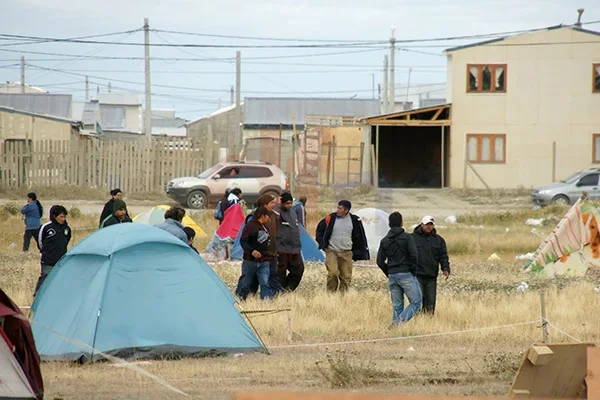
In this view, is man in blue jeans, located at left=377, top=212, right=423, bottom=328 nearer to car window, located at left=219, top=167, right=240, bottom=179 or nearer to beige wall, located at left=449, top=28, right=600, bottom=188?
car window, located at left=219, top=167, right=240, bottom=179

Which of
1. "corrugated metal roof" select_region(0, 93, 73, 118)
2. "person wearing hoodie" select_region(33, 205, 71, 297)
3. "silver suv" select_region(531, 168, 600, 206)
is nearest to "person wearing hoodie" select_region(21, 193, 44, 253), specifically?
"person wearing hoodie" select_region(33, 205, 71, 297)

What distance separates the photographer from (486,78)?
4250 cm

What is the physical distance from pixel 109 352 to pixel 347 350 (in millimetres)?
2744

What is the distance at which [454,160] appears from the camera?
140 ft

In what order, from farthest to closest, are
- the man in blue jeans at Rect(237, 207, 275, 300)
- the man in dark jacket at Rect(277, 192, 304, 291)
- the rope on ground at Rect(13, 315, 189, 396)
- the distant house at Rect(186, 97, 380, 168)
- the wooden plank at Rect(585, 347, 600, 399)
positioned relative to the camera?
the distant house at Rect(186, 97, 380, 168)
the man in dark jacket at Rect(277, 192, 304, 291)
the man in blue jeans at Rect(237, 207, 275, 300)
the rope on ground at Rect(13, 315, 189, 396)
the wooden plank at Rect(585, 347, 600, 399)

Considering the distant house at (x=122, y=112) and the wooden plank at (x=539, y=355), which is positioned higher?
the distant house at (x=122, y=112)

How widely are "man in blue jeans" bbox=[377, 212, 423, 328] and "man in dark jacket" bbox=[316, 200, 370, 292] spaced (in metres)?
1.93

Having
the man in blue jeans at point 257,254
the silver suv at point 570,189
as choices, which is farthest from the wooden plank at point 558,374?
the silver suv at point 570,189

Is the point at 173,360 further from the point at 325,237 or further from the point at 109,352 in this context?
the point at 325,237

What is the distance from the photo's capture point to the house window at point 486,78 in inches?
1663

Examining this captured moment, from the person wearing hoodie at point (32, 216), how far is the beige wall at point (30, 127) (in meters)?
23.5

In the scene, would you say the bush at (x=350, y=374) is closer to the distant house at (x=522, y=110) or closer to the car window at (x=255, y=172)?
the car window at (x=255, y=172)

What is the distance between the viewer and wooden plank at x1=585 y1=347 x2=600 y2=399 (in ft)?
27.5

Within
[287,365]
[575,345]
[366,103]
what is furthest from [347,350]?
[366,103]
